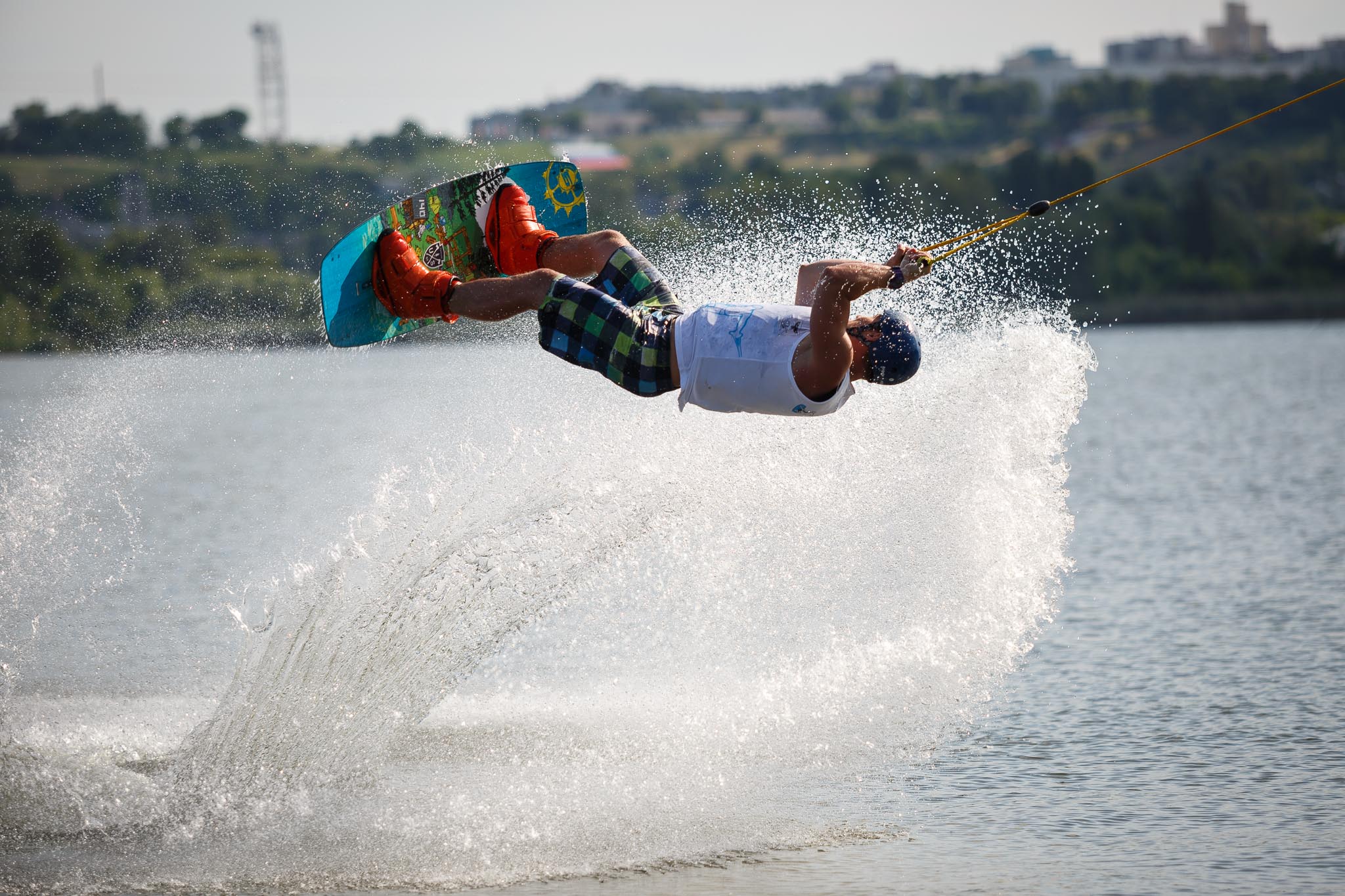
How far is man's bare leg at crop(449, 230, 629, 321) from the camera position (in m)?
6.54

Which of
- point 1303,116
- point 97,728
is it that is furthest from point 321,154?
point 1303,116

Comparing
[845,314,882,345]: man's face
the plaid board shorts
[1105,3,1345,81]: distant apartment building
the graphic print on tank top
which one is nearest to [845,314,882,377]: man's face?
[845,314,882,345]: man's face

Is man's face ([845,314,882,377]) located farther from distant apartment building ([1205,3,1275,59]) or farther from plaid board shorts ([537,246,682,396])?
distant apartment building ([1205,3,1275,59])

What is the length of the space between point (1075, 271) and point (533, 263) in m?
54.7

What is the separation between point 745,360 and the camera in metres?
6.16

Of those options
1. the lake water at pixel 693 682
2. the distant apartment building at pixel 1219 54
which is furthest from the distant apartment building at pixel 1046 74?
the lake water at pixel 693 682

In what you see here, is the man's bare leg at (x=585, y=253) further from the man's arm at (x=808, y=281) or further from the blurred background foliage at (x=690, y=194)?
the blurred background foliage at (x=690, y=194)

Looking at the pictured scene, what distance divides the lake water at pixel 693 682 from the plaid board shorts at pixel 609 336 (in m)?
1.29

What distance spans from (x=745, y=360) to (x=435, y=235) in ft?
7.18

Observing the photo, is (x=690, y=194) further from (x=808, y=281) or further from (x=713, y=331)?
(x=713, y=331)

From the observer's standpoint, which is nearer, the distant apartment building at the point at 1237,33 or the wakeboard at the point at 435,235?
the wakeboard at the point at 435,235

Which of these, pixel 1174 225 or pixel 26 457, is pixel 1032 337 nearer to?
pixel 26 457

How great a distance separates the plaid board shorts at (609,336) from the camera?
632 centimetres

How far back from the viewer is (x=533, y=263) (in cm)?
728
